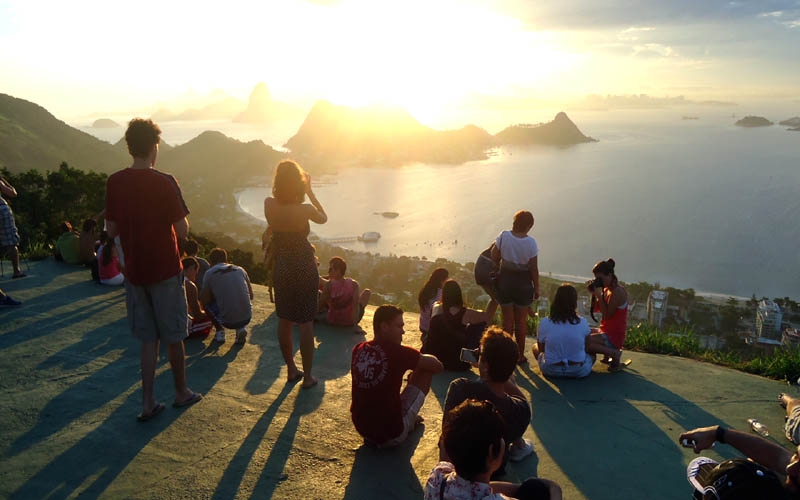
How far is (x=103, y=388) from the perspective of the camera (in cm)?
413

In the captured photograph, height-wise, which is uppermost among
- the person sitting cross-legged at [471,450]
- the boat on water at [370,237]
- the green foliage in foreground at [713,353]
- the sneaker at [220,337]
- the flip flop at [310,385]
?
the person sitting cross-legged at [471,450]

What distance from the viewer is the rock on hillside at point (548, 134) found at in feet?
566

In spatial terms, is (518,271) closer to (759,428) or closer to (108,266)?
(759,428)

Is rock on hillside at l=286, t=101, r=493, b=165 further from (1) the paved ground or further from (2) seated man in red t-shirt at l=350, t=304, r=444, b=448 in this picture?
(2) seated man in red t-shirt at l=350, t=304, r=444, b=448

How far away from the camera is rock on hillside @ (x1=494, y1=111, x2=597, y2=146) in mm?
172500

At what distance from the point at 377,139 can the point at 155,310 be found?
16230 centimetres

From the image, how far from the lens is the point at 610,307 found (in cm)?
503

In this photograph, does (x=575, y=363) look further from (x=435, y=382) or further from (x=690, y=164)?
(x=690, y=164)

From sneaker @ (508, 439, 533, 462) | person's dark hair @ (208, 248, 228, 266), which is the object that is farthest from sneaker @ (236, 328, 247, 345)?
sneaker @ (508, 439, 533, 462)

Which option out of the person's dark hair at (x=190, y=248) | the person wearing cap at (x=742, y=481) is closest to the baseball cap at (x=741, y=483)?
the person wearing cap at (x=742, y=481)

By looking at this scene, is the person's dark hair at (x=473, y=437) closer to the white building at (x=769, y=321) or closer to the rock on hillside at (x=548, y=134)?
the white building at (x=769, y=321)

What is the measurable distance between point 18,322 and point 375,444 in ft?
16.3

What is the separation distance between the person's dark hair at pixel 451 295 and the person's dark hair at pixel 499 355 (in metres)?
1.70

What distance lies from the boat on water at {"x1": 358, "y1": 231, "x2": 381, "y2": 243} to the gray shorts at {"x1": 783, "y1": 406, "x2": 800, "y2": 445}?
66911mm
